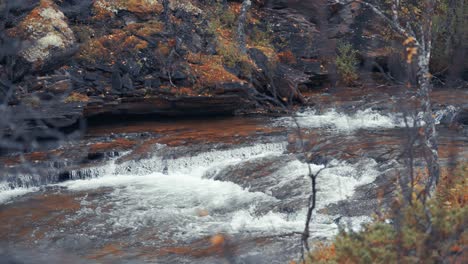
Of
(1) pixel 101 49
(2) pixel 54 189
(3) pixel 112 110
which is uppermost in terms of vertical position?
(1) pixel 101 49

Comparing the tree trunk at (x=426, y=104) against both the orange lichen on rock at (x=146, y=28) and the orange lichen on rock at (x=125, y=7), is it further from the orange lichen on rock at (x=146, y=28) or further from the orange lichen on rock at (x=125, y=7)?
the orange lichen on rock at (x=125, y=7)

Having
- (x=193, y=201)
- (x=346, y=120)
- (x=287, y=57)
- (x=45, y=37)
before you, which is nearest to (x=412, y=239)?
(x=193, y=201)

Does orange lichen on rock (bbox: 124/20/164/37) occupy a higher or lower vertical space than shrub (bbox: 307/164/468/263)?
higher

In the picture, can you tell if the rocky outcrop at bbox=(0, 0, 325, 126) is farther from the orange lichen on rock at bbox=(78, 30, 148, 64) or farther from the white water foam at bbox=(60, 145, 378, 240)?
the white water foam at bbox=(60, 145, 378, 240)

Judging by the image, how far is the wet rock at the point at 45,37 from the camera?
16.8 m

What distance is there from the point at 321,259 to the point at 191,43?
14525 millimetres

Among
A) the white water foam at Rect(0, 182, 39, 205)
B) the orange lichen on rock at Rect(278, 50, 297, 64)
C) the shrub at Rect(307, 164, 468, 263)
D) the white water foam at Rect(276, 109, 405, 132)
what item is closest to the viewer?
the shrub at Rect(307, 164, 468, 263)

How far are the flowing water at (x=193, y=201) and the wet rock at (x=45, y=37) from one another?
392 cm

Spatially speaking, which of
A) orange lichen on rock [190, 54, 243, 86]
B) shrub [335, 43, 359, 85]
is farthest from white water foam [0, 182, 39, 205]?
shrub [335, 43, 359, 85]

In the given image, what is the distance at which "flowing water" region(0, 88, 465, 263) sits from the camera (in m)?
10.0

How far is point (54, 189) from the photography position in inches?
542

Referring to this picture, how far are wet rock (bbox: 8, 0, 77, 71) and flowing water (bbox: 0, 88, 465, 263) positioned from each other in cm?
392

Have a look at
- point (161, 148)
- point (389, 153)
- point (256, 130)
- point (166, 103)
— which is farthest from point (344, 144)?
point (166, 103)

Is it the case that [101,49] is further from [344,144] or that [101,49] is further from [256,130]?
[344,144]
